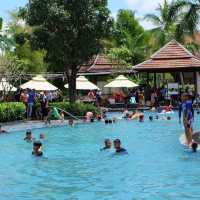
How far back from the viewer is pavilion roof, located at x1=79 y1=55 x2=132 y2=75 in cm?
5228

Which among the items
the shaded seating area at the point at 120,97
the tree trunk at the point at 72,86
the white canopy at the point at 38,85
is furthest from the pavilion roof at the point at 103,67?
the tree trunk at the point at 72,86

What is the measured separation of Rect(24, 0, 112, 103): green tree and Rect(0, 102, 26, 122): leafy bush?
575cm

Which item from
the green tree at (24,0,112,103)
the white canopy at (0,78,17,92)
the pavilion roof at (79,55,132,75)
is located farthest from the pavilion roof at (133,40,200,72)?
the green tree at (24,0,112,103)

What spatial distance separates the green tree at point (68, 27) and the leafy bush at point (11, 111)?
5.75 metres

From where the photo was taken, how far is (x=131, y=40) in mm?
56438

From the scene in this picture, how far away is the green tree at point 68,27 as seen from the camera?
34.3 metres

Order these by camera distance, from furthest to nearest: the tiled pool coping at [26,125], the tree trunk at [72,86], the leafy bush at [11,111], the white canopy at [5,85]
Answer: the white canopy at [5,85], the tree trunk at [72,86], the leafy bush at [11,111], the tiled pool coping at [26,125]

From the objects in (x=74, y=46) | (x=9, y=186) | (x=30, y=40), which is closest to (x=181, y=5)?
(x=74, y=46)

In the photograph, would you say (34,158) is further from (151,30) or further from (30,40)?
(151,30)

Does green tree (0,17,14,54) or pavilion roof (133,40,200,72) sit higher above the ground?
green tree (0,17,14,54)

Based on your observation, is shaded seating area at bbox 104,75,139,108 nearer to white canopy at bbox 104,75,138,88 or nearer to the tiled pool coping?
white canopy at bbox 104,75,138,88

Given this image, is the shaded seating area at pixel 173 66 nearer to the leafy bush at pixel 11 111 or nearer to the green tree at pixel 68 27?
the green tree at pixel 68 27

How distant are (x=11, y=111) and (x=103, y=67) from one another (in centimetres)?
2727

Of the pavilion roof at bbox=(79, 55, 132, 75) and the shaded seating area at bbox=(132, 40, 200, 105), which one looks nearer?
the shaded seating area at bbox=(132, 40, 200, 105)
